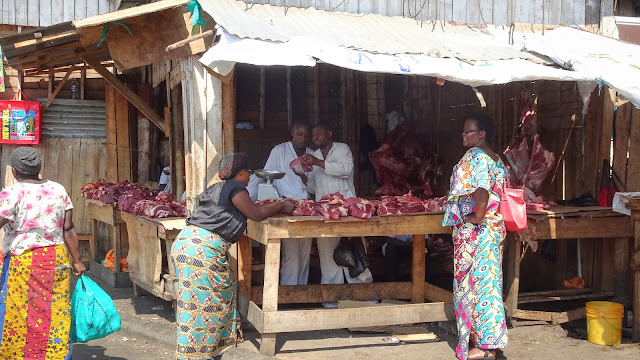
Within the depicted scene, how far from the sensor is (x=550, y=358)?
576cm

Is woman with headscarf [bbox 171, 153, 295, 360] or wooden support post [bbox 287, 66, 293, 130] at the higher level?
wooden support post [bbox 287, 66, 293, 130]

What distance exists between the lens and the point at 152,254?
695cm

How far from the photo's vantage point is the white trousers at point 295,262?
23.0 feet

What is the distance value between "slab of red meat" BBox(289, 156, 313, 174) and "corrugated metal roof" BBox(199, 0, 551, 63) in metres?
1.54

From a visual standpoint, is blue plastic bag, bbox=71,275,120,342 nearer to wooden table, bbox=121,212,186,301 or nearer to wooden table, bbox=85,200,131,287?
wooden table, bbox=121,212,186,301

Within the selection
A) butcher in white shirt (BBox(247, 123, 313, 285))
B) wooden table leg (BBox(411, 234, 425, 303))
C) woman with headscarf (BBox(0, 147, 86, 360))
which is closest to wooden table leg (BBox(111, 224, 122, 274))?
butcher in white shirt (BBox(247, 123, 313, 285))

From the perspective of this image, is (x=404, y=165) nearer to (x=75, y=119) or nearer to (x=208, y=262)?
(x=208, y=262)

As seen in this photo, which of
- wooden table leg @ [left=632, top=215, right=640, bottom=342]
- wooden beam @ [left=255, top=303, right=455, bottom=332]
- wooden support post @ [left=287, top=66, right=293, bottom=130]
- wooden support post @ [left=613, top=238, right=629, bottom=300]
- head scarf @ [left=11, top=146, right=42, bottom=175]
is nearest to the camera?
head scarf @ [left=11, top=146, right=42, bottom=175]

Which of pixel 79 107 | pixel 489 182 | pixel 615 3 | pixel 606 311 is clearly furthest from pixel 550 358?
pixel 79 107

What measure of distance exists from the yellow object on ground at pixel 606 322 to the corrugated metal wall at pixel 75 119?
779 cm

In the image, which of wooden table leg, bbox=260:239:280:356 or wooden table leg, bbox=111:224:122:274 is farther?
wooden table leg, bbox=111:224:122:274

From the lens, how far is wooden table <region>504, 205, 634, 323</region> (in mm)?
6340

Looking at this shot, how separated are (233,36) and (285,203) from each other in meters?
1.50

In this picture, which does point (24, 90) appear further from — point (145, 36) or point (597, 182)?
point (597, 182)
